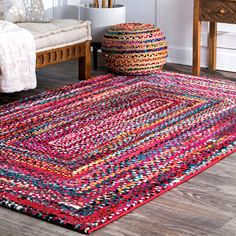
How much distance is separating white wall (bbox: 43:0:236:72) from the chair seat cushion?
83 cm

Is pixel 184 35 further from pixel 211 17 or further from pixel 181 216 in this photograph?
pixel 181 216

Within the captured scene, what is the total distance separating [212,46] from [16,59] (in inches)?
63.1

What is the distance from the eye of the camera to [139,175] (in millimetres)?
2924

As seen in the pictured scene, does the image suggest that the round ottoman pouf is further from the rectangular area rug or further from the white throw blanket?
the white throw blanket

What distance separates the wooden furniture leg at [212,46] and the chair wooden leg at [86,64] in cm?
89

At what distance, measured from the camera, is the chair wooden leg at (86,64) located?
15.4ft

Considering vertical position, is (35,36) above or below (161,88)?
above

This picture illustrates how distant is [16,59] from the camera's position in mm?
3963

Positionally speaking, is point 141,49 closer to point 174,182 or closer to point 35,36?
point 35,36

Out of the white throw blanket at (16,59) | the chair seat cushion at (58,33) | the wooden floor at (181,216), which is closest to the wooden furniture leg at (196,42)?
the chair seat cushion at (58,33)

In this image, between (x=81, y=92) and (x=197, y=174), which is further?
(x=81, y=92)

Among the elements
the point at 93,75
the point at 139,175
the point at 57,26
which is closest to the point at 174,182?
the point at 139,175

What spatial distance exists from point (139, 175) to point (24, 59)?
1370 millimetres

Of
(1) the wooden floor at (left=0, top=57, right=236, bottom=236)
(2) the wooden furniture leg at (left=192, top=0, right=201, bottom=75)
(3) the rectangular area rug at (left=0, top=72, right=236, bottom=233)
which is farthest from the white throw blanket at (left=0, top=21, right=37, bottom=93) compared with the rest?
(1) the wooden floor at (left=0, top=57, right=236, bottom=236)
